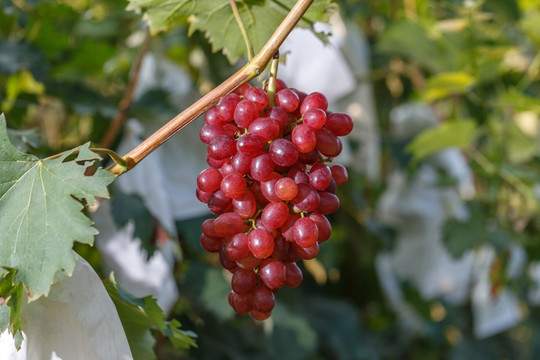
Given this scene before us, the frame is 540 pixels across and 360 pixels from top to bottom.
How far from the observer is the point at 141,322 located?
43 cm

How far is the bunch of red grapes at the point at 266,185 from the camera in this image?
0.34 m

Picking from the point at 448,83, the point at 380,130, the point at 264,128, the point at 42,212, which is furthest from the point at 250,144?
the point at 380,130

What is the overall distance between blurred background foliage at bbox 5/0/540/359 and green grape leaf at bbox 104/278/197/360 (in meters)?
0.36

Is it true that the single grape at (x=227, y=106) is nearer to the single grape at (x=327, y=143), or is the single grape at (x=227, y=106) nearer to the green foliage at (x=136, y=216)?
the single grape at (x=327, y=143)

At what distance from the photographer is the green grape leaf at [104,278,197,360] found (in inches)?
16.1

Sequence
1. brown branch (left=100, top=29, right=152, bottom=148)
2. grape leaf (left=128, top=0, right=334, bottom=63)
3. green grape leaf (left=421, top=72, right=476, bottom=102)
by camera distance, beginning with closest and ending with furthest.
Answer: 1. grape leaf (left=128, top=0, right=334, bottom=63)
2. brown branch (left=100, top=29, right=152, bottom=148)
3. green grape leaf (left=421, top=72, right=476, bottom=102)

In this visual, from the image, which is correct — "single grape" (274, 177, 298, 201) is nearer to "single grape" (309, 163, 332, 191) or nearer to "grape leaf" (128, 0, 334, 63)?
"single grape" (309, 163, 332, 191)

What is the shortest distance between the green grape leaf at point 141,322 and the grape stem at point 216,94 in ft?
0.33

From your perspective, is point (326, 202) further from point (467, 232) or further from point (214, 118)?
point (467, 232)

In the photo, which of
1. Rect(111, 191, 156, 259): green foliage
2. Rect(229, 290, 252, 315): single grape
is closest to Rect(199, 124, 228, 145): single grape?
Rect(229, 290, 252, 315): single grape

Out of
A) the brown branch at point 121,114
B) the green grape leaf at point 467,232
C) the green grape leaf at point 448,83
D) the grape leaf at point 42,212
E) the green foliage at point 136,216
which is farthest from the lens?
the green grape leaf at point 467,232

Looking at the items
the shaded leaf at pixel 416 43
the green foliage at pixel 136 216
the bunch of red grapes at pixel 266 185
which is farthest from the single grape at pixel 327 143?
the shaded leaf at pixel 416 43

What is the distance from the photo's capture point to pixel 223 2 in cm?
46

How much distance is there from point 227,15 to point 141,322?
25 cm
